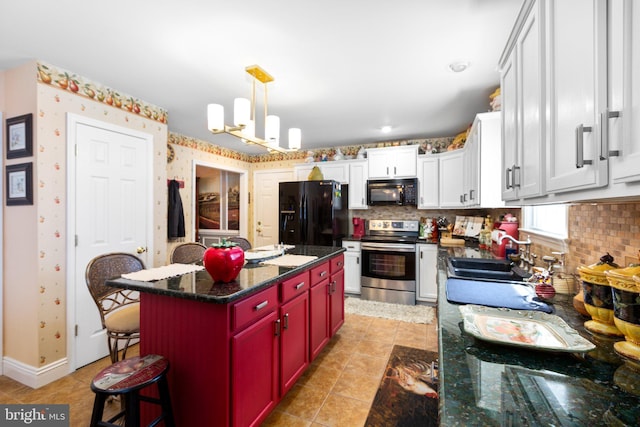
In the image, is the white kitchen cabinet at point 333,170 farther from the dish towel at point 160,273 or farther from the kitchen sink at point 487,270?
the dish towel at point 160,273

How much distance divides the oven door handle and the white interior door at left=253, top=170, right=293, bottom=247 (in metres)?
1.87

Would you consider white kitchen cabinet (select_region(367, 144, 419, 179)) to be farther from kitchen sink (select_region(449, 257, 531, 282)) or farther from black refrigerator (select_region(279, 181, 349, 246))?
kitchen sink (select_region(449, 257, 531, 282))

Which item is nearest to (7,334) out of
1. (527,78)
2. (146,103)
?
(146,103)

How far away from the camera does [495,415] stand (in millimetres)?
583

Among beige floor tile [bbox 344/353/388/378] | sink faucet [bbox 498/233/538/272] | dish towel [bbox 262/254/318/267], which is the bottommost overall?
beige floor tile [bbox 344/353/388/378]

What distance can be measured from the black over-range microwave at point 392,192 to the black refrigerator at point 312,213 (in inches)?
18.4

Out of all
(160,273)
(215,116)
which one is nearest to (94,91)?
(215,116)

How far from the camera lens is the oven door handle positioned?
379 centimetres

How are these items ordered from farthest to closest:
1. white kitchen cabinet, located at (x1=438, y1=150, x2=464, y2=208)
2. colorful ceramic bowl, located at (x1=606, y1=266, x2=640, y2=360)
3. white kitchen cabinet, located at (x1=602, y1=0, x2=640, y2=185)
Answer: white kitchen cabinet, located at (x1=438, y1=150, x2=464, y2=208)
colorful ceramic bowl, located at (x1=606, y1=266, x2=640, y2=360)
white kitchen cabinet, located at (x1=602, y1=0, x2=640, y2=185)

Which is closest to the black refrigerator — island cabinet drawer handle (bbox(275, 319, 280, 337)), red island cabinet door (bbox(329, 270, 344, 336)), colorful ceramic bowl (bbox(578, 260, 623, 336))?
red island cabinet door (bbox(329, 270, 344, 336))

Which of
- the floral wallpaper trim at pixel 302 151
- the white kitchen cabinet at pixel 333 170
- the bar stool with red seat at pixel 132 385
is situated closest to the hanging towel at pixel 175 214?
the floral wallpaper trim at pixel 302 151

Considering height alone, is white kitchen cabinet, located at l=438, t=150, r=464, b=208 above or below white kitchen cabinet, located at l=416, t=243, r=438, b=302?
above

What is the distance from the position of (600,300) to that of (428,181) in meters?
3.16

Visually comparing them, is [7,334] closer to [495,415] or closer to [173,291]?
[173,291]
